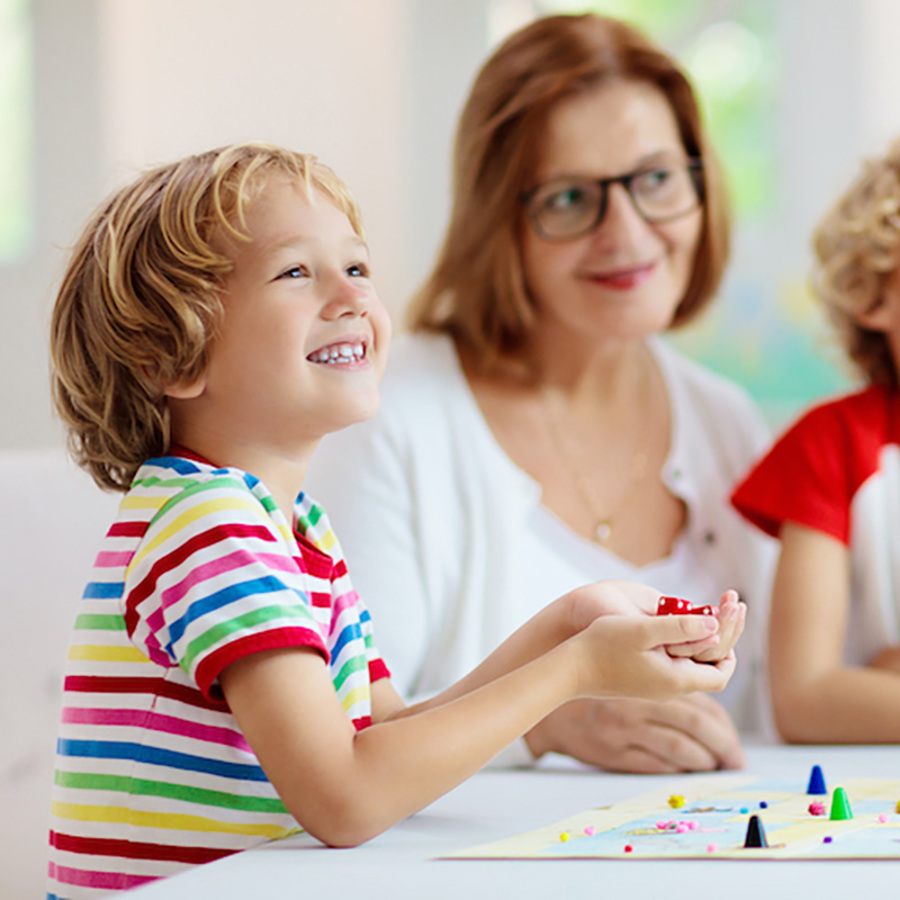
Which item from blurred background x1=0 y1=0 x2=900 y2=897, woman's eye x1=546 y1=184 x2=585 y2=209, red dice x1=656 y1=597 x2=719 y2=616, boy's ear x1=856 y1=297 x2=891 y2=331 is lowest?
red dice x1=656 y1=597 x2=719 y2=616

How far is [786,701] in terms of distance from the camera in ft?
4.08

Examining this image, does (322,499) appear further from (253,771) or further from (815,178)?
(815,178)

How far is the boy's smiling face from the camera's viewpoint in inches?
29.6

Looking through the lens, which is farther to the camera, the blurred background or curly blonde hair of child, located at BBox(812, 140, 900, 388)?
the blurred background

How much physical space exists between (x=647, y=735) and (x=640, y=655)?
0.35 meters

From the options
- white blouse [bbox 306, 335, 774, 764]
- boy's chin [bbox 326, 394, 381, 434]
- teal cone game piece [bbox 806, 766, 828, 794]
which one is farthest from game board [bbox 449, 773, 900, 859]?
white blouse [bbox 306, 335, 774, 764]

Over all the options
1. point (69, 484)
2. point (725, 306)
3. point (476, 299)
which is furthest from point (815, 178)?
point (69, 484)

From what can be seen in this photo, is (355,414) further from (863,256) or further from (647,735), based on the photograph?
(863,256)

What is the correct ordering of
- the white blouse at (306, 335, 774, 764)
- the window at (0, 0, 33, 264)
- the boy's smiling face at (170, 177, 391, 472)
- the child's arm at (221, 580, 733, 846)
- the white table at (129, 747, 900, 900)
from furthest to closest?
the window at (0, 0, 33, 264), the white blouse at (306, 335, 774, 764), the boy's smiling face at (170, 177, 391, 472), the child's arm at (221, 580, 733, 846), the white table at (129, 747, 900, 900)

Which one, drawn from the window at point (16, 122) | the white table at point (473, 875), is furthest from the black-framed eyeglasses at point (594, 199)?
the window at point (16, 122)

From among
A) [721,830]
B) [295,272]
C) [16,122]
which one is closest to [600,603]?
[721,830]

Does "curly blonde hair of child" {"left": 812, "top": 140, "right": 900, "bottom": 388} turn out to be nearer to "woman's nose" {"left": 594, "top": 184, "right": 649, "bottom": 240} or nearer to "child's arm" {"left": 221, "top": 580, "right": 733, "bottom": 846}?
"woman's nose" {"left": 594, "top": 184, "right": 649, "bottom": 240}

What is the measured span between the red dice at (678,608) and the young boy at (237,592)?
0.02 meters

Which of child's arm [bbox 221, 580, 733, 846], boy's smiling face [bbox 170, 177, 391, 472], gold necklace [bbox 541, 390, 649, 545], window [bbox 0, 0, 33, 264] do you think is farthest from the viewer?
window [bbox 0, 0, 33, 264]
